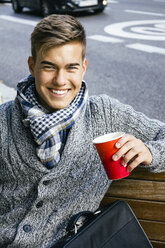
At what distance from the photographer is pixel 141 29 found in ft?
35.4

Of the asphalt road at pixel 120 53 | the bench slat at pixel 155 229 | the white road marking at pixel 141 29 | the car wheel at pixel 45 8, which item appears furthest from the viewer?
the car wheel at pixel 45 8

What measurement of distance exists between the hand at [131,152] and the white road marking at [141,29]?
27.1 feet

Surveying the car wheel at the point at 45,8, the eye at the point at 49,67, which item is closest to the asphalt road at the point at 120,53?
the car wheel at the point at 45,8

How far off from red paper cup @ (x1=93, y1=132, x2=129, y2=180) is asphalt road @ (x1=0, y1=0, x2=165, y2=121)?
12.0 ft

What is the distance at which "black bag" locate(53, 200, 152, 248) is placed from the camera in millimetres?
1642

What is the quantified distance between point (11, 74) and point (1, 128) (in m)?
5.68

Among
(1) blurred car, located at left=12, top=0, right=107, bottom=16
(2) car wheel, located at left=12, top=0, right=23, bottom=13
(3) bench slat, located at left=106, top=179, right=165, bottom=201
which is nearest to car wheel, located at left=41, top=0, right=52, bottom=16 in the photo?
(1) blurred car, located at left=12, top=0, right=107, bottom=16

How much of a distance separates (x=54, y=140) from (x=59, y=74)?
0.33 m

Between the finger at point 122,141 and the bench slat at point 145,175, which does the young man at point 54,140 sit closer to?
the bench slat at point 145,175

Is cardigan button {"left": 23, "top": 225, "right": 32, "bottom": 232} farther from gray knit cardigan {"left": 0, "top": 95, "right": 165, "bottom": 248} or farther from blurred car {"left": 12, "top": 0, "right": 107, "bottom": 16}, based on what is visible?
blurred car {"left": 12, "top": 0, "right": 107, "bottom": 16}

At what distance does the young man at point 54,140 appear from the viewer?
6.06ft

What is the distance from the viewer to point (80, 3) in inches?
496

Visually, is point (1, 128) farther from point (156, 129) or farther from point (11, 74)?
point (11, 74)

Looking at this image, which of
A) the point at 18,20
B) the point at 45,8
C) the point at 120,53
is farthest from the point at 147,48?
the point at 18,20
